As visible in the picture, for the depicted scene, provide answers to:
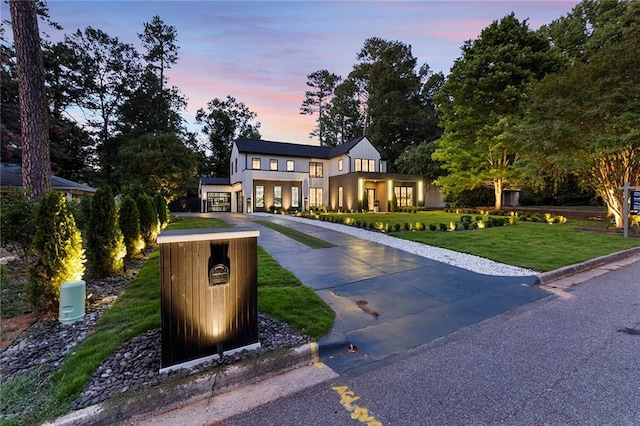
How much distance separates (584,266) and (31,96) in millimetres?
13225

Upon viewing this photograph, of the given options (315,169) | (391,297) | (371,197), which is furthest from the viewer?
(315,169)

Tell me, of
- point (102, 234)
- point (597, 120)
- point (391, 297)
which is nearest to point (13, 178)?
point (102, 234)

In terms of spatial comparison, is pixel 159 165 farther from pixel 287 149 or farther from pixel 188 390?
pixel 188 390

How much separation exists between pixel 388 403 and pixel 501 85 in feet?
77.6

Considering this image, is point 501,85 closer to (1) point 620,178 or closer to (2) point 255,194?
(1) point 620,178

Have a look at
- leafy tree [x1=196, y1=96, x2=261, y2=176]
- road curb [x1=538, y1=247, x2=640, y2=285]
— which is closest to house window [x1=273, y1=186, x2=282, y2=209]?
leafy tree [x1=196, y1=96, x2=261, y2=176]

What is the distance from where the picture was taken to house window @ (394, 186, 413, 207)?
25.8 m

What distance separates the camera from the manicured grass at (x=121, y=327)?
2146 mm

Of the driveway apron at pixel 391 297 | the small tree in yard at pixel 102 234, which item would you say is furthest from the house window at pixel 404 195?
the small tree in yard at pixel 102 234

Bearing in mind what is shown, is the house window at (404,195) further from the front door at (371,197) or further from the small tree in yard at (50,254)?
the small tree in yard at (50,254)

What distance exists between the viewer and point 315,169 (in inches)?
1121

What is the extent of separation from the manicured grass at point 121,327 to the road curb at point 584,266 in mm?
4850

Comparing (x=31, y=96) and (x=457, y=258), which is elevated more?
(x=31, y=96)

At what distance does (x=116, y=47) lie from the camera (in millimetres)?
29328
